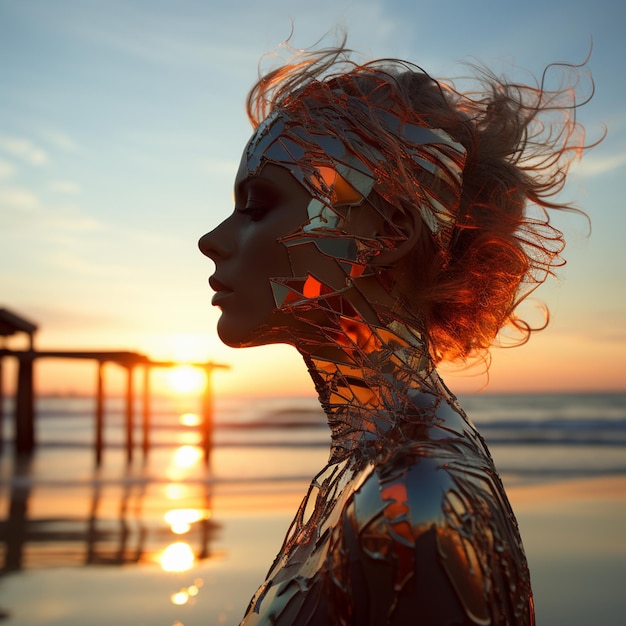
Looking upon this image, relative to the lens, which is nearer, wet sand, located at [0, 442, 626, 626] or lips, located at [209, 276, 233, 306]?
lips, located at [209, 276, 233, 306]

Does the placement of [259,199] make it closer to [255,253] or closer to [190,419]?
[255,253]

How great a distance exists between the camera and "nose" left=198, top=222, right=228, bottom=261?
178 centimetres

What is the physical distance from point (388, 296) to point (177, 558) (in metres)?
6.38

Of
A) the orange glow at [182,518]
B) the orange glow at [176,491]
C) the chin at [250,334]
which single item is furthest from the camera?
the orange glow at [176,491]

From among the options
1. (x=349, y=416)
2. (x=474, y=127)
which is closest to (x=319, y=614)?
(x=349, y=416)

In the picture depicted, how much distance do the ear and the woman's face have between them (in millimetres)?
171

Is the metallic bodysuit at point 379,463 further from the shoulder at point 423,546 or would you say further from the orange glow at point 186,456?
the orange glow at point 186,456

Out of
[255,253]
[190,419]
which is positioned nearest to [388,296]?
[255,253]

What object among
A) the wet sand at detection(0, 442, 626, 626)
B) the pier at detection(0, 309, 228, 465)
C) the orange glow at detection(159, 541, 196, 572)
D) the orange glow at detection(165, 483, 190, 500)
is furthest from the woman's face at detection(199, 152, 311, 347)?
the pier at detection(0, 309, 228, 465)

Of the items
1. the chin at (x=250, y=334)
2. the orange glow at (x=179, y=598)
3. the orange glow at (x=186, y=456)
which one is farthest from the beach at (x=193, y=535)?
the chin at (x=250, y=334)

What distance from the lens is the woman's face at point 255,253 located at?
170cm

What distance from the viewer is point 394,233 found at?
167 cm

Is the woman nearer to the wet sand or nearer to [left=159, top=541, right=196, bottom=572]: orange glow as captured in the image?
the wet sand

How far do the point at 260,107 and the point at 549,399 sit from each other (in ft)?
156
